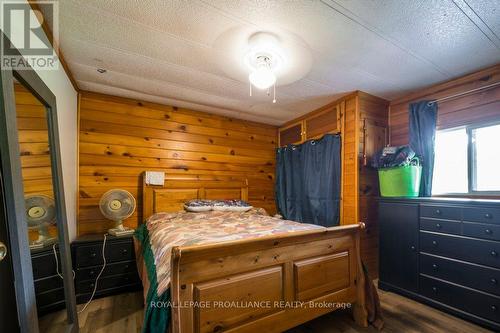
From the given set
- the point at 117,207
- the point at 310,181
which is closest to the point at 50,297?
the point at 117,207

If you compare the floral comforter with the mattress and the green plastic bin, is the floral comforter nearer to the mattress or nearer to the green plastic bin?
the mattress

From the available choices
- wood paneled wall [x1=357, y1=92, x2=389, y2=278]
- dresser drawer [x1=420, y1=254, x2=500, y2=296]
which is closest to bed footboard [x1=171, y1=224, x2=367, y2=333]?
dresser drawer [x1=420, y1=254, x2=500, y2=296]

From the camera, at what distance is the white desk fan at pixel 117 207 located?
2.47 m

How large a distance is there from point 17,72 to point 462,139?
3753 mm

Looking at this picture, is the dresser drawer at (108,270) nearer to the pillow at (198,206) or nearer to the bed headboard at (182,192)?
the bed headboard at (182,192)

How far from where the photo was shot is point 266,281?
1524mm

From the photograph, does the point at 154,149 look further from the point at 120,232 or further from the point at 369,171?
the point at 369,171

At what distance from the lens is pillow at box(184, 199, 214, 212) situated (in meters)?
2.90

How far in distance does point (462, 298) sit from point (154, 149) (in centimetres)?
361

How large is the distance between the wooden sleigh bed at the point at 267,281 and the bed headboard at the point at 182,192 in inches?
74.3

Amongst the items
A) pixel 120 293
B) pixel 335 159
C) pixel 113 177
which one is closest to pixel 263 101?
pixel 335 159

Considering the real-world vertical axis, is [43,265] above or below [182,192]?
below

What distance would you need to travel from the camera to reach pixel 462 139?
244 centimetres

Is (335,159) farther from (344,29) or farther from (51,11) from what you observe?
(51,11)
